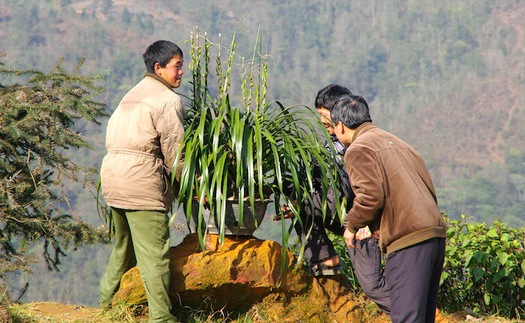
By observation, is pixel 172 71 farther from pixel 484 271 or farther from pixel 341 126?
pixel 484 271

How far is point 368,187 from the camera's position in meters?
3.84

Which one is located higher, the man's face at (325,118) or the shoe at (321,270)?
the man's face at (325,118)

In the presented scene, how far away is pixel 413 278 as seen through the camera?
3.75 m

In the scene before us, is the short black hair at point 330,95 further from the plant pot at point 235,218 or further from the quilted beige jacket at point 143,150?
the quilted beige jacket at point 143,150

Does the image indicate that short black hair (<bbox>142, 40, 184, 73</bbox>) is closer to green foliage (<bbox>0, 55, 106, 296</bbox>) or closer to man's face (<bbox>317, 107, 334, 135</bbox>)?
man's face (<bbox>317, 107, 334, 135</bbox>)

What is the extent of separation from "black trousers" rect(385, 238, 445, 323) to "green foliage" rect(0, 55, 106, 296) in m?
3.76

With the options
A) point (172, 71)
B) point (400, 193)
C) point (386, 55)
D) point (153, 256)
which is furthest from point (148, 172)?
point (386, 55)

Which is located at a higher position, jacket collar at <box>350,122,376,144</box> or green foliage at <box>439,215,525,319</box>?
jacket collar at <box>350,122,376,144</box>

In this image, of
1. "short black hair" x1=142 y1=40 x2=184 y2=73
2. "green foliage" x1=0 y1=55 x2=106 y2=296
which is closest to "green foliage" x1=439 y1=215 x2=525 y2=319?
"short black hair" x1=142 y1=40 x2=184 y2=73

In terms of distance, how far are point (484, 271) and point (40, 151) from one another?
14.0 feet

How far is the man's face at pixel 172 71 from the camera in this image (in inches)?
180

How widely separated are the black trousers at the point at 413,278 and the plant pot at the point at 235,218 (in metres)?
1.15

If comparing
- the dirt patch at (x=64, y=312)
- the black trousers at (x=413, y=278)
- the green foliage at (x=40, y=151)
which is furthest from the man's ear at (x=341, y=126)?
the green foliage at (x=40, y=151)

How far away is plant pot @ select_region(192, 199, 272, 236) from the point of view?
4.70 m
